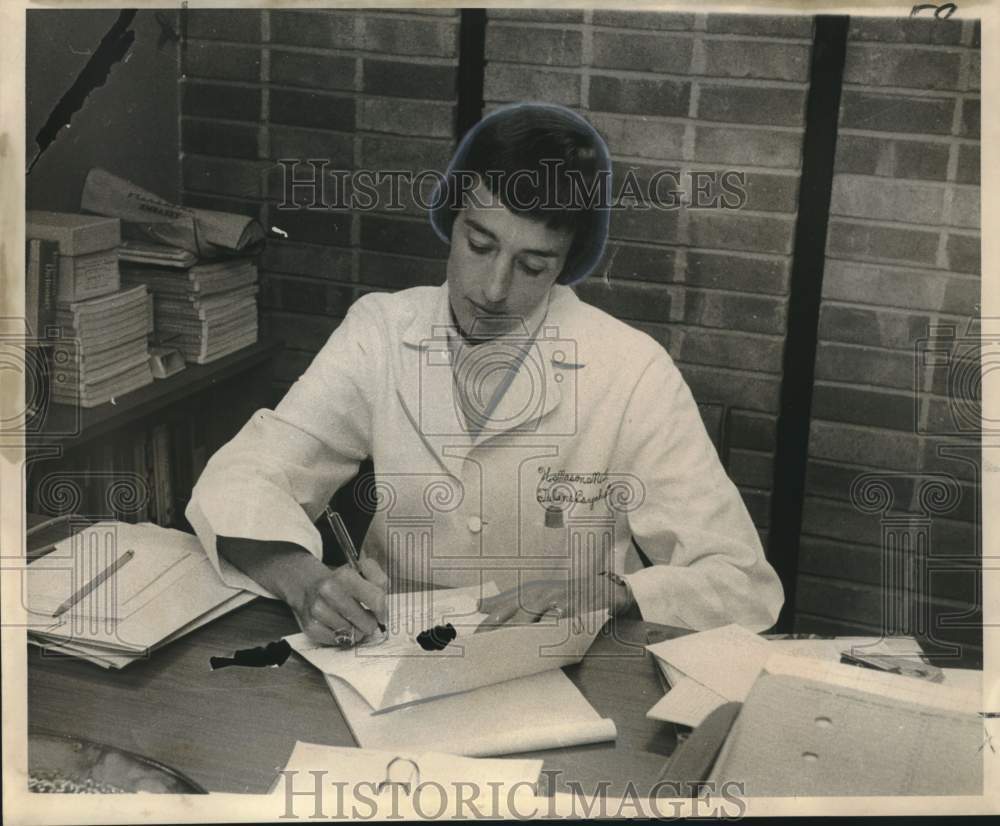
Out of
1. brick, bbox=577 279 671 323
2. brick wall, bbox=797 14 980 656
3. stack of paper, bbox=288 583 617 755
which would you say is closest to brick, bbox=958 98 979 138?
brick wall, bbox=797 14 980 656

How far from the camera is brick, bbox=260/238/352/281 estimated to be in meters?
1.60

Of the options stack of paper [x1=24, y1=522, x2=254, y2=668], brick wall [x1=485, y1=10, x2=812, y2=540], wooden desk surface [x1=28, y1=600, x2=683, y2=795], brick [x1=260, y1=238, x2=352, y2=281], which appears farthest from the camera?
brick [x1=260, y1=238, x2=352, y2=281]

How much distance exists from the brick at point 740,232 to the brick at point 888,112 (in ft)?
0.54

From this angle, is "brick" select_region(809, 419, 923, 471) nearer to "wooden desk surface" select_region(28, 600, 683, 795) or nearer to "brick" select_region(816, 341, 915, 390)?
"brick" select_region(816, 341, 915, 390)

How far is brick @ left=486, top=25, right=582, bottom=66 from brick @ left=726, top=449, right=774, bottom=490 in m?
0.63

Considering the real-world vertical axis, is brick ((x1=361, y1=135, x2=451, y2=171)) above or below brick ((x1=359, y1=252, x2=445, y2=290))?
above

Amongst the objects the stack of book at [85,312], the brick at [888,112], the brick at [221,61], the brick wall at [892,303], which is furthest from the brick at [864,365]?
the stack of book at [85,312]

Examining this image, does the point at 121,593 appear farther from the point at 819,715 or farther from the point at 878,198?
the point at 878,198

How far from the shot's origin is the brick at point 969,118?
1.51m

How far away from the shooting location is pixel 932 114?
1.50 m

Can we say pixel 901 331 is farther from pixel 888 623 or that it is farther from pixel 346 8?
pixel 346 8

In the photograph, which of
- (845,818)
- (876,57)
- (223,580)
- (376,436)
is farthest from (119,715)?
(876,57)

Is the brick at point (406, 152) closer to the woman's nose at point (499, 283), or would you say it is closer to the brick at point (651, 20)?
the woman's nose at point (499, 283)

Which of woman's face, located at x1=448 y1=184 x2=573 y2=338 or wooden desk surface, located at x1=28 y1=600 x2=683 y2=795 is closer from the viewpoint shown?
wooden desk surface, located at x1=28 y1=600 x2=683 y2=795
